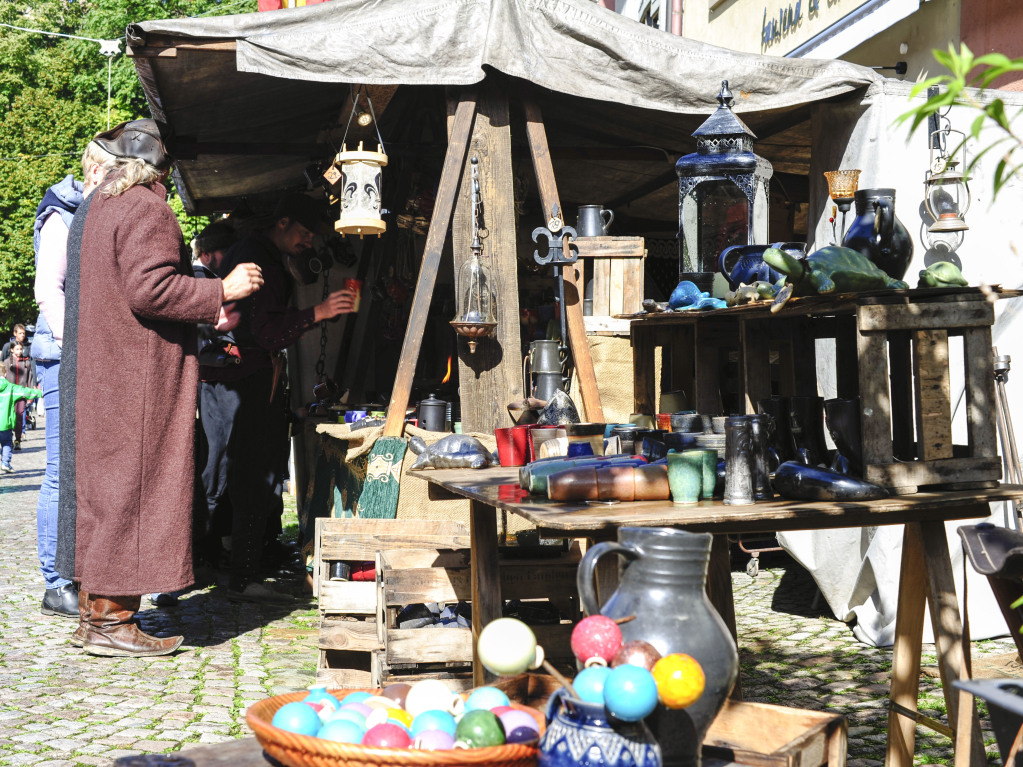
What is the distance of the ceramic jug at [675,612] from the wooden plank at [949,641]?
100 cm

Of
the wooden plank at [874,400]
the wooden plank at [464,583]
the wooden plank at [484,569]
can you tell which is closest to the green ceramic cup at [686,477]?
the wooden plank at [874,400]

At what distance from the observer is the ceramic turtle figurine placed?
260 cm

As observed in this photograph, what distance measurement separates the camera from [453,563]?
3715mm

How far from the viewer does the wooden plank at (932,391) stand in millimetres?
2504

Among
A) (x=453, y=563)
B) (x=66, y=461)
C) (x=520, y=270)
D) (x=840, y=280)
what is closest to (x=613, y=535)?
(x=840, y=280)

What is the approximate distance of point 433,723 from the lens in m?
1.63

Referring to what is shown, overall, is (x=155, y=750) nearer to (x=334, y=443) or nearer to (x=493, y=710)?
(x=493, y=710)

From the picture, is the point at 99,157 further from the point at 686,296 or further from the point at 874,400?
the point at 874,400

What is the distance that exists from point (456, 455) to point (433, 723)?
6.40 feet

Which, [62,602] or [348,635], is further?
[62,602]

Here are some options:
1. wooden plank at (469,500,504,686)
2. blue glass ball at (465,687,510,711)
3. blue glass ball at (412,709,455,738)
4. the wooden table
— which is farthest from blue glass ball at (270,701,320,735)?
wooden plank at (469,500,504,686)

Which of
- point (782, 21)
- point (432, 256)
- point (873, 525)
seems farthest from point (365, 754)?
point (782, 21)

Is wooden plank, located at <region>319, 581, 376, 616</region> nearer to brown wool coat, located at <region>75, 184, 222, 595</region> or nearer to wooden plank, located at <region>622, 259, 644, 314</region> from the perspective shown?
brown wool coat, located at <region>75, 184, 222, 595</region>

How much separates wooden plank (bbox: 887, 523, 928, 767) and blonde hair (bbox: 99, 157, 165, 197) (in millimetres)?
3261
